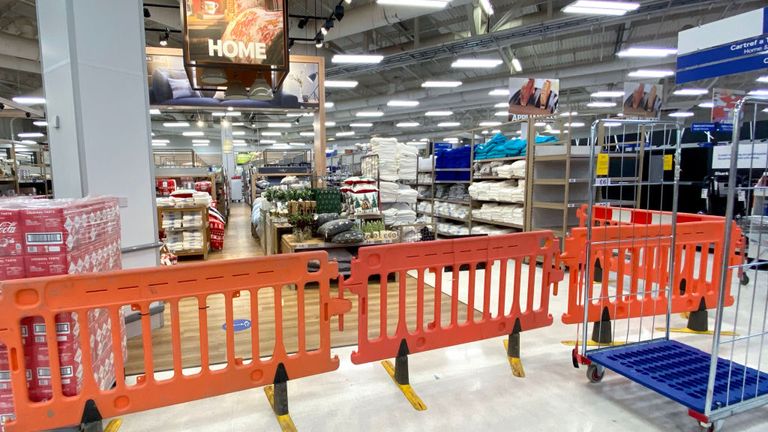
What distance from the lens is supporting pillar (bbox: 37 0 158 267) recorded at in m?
3.07

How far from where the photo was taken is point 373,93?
57.9ft

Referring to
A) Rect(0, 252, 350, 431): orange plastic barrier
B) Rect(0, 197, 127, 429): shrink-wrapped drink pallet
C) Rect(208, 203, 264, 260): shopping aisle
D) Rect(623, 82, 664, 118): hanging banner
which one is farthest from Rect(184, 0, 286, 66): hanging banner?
Rect(623, 82, 664, 118): hanging banner

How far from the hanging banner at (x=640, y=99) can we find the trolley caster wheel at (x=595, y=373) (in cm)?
874

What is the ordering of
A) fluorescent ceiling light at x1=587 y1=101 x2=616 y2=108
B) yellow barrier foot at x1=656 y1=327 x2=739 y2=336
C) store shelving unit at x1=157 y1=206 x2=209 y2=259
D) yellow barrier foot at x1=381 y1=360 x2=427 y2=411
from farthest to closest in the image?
fluorescent ceiling light at x1=587 y1=101 x2=616 y2=108
store shelving unit at x1=157 y1=206 x2=209 y2=259
yellow barrier foot at x1=656 y1=327 x2=739 y2=336
yellow barrier foot at x1=381 y1=360 x2=427 y2=411

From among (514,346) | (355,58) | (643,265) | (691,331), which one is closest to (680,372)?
(514,346)

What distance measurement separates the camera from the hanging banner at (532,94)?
9.16 m

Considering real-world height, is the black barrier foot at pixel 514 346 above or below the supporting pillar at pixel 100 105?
below

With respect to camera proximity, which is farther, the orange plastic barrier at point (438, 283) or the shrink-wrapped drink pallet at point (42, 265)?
the orange plastic barrier at point (438, 283)

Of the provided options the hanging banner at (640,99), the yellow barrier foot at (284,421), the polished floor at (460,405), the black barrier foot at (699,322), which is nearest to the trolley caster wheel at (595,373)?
the polished floor at (460,405)

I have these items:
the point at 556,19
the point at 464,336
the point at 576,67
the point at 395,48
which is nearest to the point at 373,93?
the point at 395,48

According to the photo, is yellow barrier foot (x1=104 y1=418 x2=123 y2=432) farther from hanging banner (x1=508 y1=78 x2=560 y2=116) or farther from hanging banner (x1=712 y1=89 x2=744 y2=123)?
hanging banner (x1=712 y1=89 x2=744 y2=123)

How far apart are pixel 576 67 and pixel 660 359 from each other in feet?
37.8

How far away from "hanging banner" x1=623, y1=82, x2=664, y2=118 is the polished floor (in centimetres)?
818

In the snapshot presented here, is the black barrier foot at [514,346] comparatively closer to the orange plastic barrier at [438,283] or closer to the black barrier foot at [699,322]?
the orange plastic barrier at [438,283]
